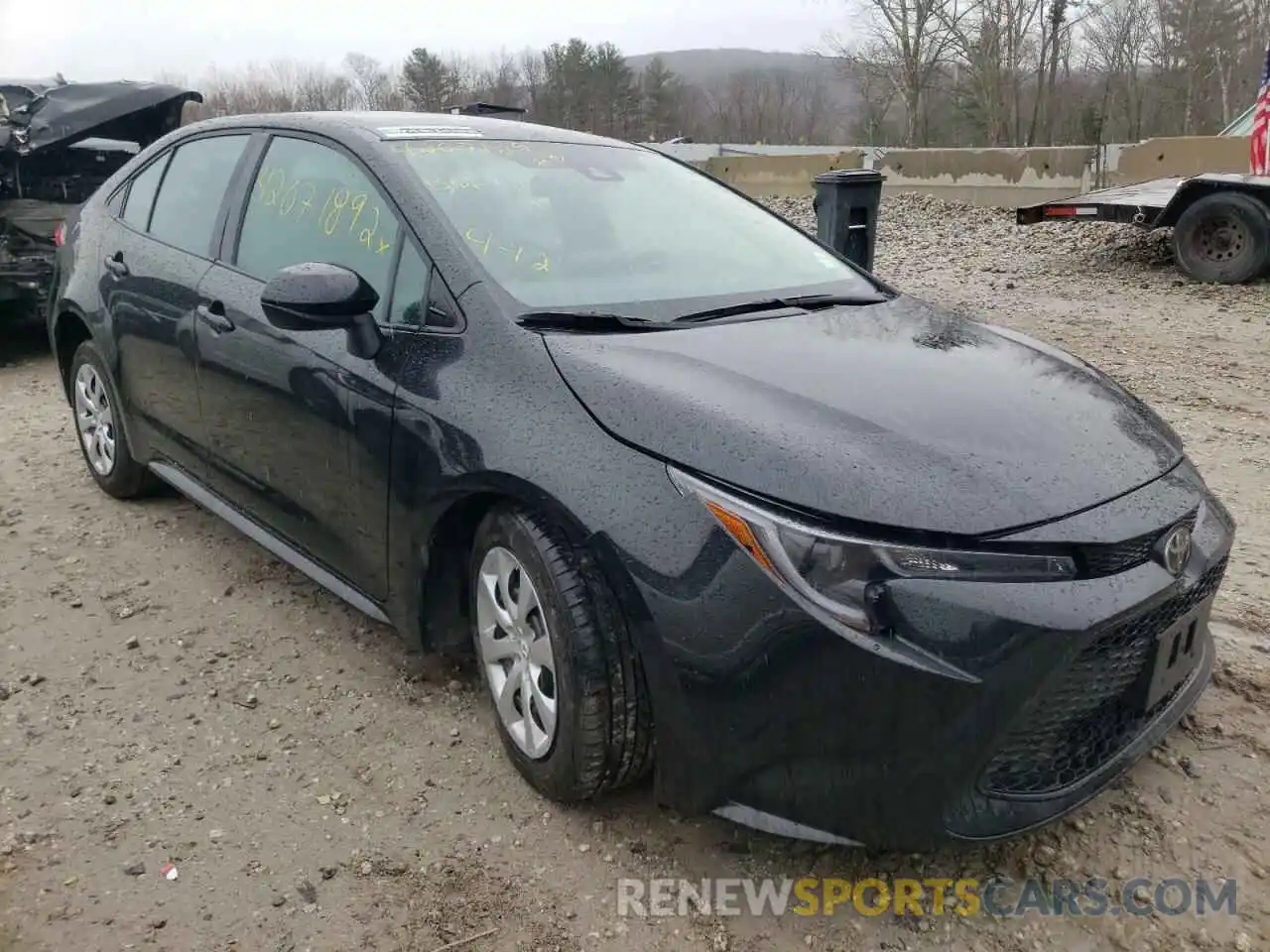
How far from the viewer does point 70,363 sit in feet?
15.0

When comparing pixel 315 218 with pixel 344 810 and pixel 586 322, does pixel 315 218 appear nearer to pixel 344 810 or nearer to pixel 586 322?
pixel 586 322

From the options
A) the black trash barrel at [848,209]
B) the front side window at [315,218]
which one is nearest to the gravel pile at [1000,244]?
the black trash barrel at [848,209]

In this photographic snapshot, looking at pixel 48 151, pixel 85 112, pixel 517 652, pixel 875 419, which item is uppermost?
pixel 85 112

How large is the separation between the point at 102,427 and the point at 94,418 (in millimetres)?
102

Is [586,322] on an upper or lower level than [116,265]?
lower

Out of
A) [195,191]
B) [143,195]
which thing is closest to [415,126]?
[195,191]

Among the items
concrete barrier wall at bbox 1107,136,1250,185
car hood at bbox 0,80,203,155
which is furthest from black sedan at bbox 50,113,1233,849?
concrete barrier wall at bbox 1107,136,1250,185

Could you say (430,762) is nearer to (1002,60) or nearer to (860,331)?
(860,331)

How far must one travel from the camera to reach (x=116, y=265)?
396 cm

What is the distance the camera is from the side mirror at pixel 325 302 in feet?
8.26

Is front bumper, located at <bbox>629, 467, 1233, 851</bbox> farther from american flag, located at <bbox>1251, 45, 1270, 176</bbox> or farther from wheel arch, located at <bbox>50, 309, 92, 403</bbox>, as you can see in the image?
american flag, located at <bbox>1251, 45, 1270, 176</bbox>

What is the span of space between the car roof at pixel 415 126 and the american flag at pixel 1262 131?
8.41m

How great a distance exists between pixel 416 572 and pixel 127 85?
21.5ft

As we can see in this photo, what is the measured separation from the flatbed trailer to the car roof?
22.8 ft
